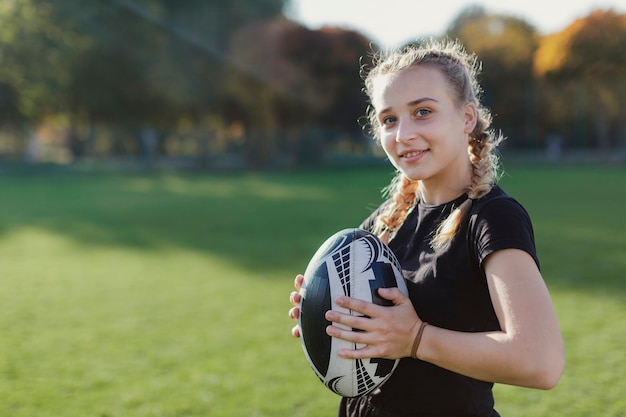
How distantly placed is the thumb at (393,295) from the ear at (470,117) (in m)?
0.61

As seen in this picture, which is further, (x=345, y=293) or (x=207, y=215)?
(x=207, y=215)

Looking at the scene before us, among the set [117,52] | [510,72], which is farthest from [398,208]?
[510,72]

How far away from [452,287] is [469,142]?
59 cm

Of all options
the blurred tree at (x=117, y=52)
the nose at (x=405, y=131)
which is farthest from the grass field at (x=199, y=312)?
the blurred tree at (x=117, y=52)

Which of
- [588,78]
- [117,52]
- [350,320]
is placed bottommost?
[350,320]

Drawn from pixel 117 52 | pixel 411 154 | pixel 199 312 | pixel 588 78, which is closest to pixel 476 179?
pixel 411 154

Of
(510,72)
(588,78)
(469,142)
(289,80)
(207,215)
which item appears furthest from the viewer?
(510,72)

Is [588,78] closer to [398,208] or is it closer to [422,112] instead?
[398,208]

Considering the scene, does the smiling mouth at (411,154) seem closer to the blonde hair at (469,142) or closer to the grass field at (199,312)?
the blonde hair at (469,142)

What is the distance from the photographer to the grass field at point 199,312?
4.45 m

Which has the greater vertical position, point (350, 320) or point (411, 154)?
point (411, 154)

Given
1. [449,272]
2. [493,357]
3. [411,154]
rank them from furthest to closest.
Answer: [411,154]
[449,272]
[493,357]

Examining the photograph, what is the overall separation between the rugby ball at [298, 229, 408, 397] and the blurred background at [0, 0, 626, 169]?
32.6 metres

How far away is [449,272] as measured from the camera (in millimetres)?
A: 2057
